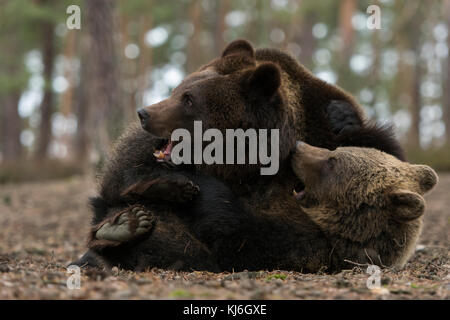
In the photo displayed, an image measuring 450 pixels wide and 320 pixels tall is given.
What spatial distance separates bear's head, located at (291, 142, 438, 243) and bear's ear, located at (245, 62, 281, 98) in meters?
0.51

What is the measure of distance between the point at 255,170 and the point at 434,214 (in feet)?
20.4

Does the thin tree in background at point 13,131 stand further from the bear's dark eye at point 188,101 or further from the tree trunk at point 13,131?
the bear's dark eye at point 188,101

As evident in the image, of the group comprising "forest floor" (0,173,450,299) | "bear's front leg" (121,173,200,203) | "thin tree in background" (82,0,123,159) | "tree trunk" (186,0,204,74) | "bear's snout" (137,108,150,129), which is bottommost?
"forest floor" (0,173,450,299)

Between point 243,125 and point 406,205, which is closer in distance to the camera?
point 406,205

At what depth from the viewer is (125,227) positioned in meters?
3.95

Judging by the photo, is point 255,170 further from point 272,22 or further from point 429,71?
point 429,71

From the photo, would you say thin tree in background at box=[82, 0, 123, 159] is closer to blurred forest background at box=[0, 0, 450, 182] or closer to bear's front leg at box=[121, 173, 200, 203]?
blurred forest background at box=[0, 0, 450, 182]

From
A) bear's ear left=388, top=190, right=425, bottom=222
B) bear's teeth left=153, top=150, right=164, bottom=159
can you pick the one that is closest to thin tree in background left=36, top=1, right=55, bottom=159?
bear's teeth left=153, top=150, right=164, bottom=159

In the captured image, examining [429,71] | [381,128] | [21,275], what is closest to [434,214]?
[381,128]

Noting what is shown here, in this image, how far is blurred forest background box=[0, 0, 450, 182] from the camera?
1082 centimetres

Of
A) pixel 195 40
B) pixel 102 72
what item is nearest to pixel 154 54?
pixel 195 40

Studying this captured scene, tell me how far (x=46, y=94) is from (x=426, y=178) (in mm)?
18409

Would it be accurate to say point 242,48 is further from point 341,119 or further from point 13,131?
point 13,131

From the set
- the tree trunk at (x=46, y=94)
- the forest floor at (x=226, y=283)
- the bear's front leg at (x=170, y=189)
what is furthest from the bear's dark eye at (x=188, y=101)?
the tree trunk at (x=46, y=94)
